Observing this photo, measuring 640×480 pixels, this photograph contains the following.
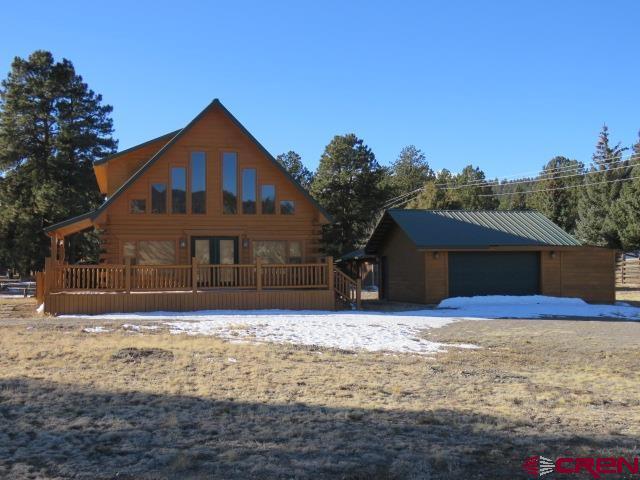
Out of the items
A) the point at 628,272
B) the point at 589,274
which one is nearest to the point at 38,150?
the point at 589,274

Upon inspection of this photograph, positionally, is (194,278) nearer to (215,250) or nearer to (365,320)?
(215,250)

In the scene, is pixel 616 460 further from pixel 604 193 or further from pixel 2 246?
pixel 604 193

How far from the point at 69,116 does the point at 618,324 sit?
3131cm

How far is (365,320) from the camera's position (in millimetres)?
17375

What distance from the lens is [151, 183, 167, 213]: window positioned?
74.0ft

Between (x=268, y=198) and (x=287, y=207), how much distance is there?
77cm

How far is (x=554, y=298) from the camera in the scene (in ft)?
80.0

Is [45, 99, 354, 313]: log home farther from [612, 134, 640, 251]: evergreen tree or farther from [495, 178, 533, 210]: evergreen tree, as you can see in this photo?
[495, 178, 533, 210]: evergreen tree

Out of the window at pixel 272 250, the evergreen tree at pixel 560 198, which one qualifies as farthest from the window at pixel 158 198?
the evergreen tree at pixel 560 198

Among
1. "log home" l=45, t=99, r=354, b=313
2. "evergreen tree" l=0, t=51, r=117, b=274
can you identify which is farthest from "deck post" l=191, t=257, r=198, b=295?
"evergreen tree" l=0, t=51, r=117, b=274

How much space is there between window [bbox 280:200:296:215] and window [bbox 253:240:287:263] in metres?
1.07

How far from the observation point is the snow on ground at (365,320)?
13289 millimetres

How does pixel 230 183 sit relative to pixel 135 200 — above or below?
above

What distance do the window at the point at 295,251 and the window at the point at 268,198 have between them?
4.66 ft
